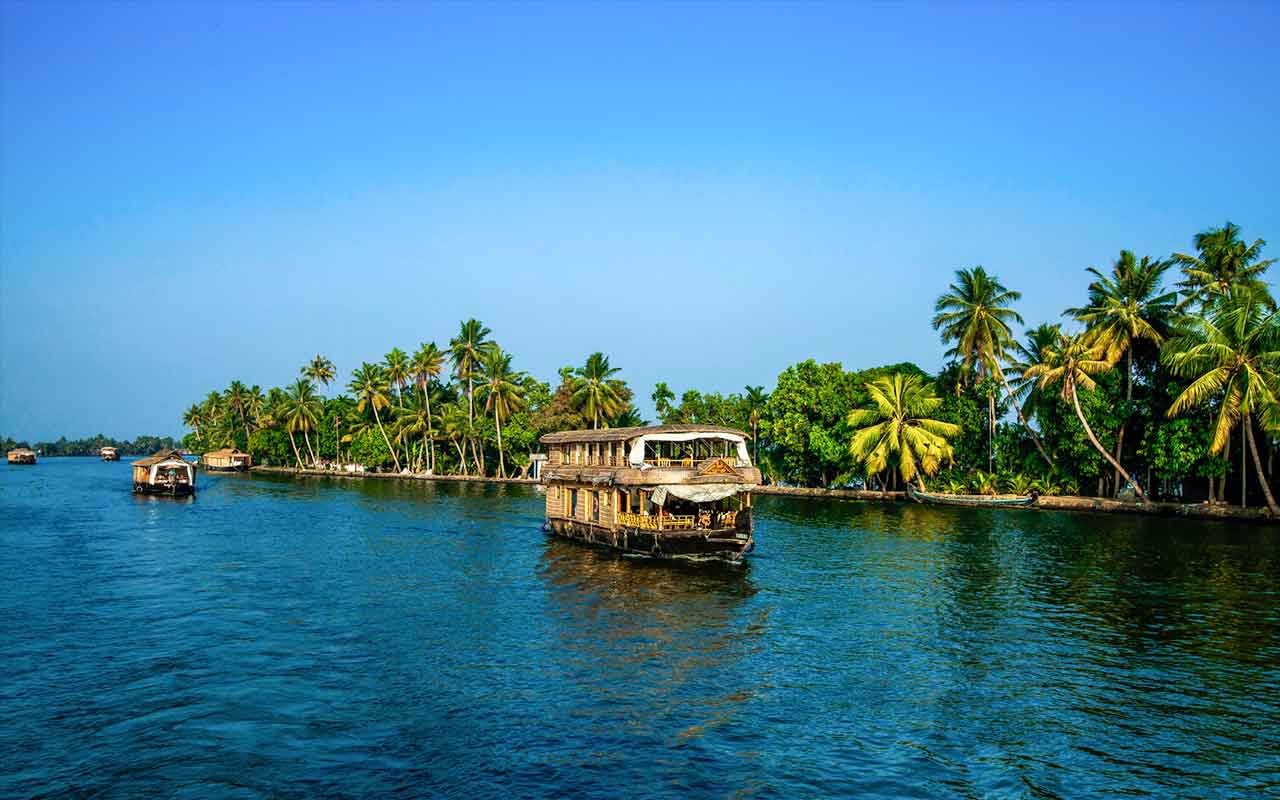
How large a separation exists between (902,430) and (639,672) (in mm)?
51383

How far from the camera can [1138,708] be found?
18.1 meters

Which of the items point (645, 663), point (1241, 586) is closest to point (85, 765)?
point (645, 663)

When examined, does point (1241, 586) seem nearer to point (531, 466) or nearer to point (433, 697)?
point (433, 697)

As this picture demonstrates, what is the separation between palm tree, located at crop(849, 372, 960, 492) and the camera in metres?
66.6

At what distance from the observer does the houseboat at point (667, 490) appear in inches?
1358

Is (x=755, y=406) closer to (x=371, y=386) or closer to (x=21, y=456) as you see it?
(x=371, y=386)

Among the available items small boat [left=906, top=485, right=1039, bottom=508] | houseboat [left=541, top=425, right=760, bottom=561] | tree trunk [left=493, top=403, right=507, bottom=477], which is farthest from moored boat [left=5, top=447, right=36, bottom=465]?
small boat [left=906, top=485, right=1039, bottom=508]

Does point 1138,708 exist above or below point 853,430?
below

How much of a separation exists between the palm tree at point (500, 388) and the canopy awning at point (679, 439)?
59912 millimetres

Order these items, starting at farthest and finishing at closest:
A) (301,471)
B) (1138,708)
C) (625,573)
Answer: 1. (301,471)
2. (625,573)
3. (1138,708)

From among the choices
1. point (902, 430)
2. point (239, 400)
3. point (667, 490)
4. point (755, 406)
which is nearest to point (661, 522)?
point (667, 490)

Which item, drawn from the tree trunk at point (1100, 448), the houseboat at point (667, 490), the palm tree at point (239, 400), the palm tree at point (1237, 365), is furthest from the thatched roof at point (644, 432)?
the palm tree at point (239, 400)

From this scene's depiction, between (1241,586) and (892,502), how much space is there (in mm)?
38658

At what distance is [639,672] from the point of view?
20.5 m
